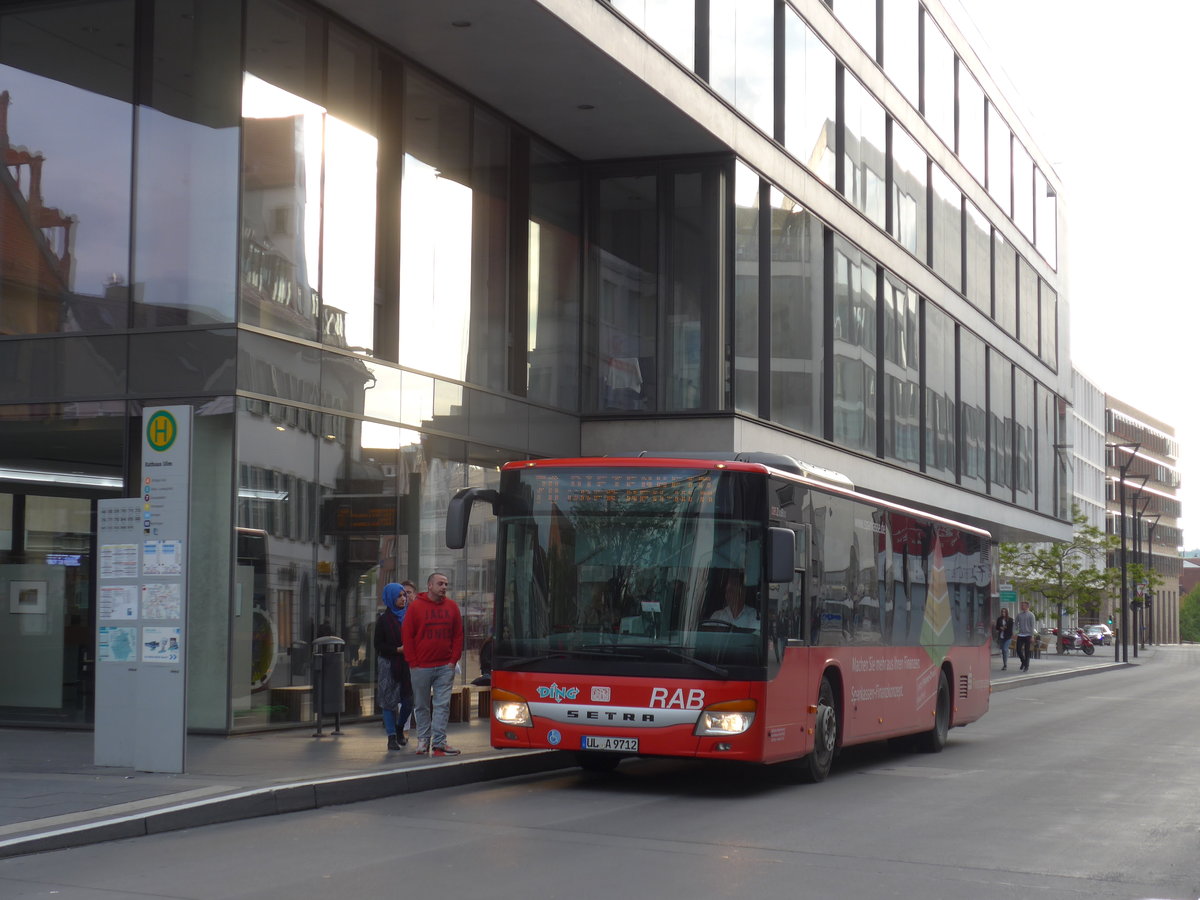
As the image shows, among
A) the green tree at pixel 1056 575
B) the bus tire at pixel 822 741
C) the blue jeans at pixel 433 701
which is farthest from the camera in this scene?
the green tree at pixel 1056 575

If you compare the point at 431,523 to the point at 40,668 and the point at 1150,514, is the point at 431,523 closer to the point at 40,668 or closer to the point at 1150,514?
the point at 40,668

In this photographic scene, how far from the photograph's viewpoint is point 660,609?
1304 cm

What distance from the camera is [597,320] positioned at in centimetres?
2612

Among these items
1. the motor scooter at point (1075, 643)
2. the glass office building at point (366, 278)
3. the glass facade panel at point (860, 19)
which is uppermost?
the glass facade panel at point (860, 19)

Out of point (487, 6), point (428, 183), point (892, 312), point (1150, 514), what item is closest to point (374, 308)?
point (428, 183)

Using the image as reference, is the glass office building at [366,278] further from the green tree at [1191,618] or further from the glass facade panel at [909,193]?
the green tree at [1191,618]

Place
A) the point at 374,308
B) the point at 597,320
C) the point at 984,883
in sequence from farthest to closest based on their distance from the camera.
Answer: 1. the point at 597,320
2. the point at 374,308
3. the point at 984,883

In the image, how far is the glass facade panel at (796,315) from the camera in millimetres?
28250

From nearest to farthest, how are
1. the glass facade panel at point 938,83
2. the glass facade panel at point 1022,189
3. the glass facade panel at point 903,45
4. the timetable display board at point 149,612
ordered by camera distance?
the timetable display board at point 149,612 → the glass facade panel at point 903,45 → the glass facade panel at point 938,83 → the glass facade panel at point 1022,189

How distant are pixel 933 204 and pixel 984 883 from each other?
3239 centimetres

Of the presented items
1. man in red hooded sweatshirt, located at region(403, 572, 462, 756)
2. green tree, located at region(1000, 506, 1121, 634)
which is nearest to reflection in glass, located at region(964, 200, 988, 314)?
green tree, located at region(1000, 506, 1121, 634)

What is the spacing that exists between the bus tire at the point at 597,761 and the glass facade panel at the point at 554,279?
10.3 metres

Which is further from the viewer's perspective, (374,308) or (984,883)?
(374,308)

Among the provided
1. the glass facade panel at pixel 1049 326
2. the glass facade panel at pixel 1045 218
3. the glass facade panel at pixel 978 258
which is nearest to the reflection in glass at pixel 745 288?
the glass facade panel at pixel 978 258
